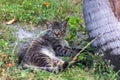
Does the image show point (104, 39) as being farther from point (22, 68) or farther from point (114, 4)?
point (22, 68)

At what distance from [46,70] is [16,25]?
9.10 ft

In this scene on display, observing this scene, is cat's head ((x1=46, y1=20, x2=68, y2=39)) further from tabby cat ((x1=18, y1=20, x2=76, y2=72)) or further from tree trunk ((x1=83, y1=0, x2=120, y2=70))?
tree trunk ((x1=83, y1=0, x2=120, y2=70))

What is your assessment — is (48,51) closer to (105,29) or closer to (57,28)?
(57,28)

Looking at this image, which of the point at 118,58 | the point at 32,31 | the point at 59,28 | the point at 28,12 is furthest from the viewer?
the point at 28,12

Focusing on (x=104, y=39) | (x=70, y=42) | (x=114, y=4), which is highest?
(x=114, y=4)

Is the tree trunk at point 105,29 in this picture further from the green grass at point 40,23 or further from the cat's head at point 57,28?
the cat's head at point 57,28

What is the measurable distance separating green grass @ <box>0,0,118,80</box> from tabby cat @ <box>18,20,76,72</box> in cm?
14

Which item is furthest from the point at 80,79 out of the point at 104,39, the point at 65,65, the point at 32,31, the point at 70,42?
the point at 32,31

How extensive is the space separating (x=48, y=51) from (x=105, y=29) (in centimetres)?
103

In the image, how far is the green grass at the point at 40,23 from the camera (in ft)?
18.2

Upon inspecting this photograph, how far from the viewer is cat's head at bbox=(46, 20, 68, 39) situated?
6910mm

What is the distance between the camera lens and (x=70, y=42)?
7.50 m

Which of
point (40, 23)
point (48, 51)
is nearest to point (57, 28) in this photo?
point (48, 51)

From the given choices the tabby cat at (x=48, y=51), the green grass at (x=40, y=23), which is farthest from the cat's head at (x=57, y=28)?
the green grass at (x=40, y=23)
